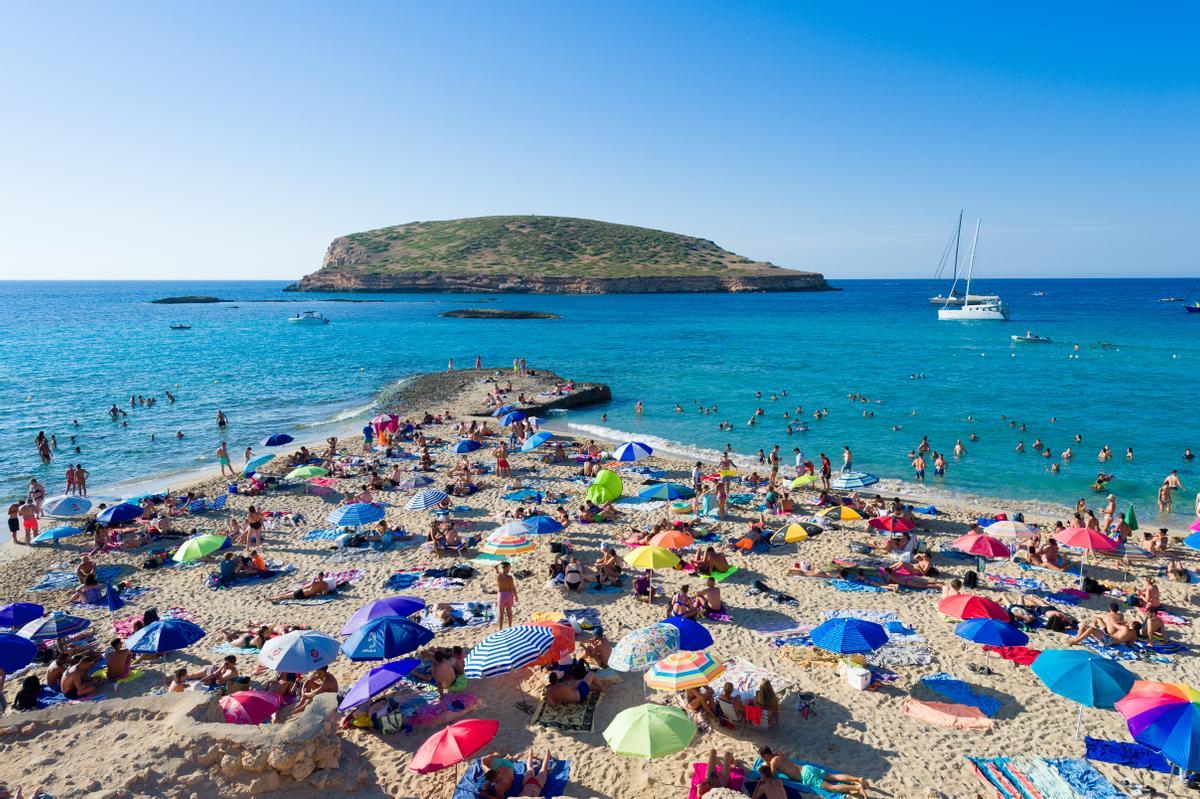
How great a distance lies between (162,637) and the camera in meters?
11.0

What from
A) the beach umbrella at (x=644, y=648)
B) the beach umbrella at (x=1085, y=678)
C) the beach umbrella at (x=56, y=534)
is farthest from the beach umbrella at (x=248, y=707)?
the beach umbrella at (x=56, y=534)

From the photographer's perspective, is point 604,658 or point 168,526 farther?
point 168,526

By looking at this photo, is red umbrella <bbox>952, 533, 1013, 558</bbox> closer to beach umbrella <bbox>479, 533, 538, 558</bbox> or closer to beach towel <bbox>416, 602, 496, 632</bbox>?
beach umbrella <bbox>479, 533, 538, 558</bbox>

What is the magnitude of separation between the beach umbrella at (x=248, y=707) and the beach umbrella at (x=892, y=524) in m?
13.3

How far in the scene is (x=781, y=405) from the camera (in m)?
37.5

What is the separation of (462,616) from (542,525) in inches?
118

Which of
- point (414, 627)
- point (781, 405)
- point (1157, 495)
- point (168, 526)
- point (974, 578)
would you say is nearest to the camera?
point (414, 627)

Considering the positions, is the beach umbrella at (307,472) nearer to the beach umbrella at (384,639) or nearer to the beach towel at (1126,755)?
the beach umbrella at (384,639)

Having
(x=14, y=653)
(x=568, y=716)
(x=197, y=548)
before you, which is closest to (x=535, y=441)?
(x=197, y=548)

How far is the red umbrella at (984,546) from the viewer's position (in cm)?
1413

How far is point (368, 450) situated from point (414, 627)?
18.2 m

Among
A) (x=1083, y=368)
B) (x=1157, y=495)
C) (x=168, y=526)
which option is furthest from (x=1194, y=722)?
(x=1083, y=368)

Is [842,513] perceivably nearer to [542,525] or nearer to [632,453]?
[632,453]

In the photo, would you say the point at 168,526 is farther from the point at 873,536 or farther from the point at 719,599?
the point at 873,536
